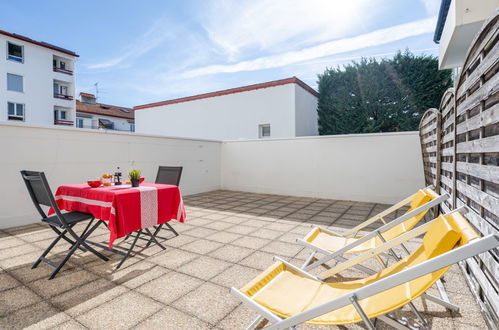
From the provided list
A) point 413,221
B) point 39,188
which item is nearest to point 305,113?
point 413,221

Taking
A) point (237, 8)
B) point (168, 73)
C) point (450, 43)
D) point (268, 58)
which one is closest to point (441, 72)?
point (450, 43)

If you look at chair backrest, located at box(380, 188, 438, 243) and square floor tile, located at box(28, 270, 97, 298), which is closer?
square floor tile, located at box(28, 270, 97, 298)

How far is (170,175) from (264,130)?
778cm

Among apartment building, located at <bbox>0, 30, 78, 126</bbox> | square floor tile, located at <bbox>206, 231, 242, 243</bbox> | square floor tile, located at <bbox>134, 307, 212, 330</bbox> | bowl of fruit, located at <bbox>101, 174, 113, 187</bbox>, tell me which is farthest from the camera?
apartment building, located at <bbox>0, 30, 78, 126</bbox>

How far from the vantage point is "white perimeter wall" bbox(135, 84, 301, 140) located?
10477 mm

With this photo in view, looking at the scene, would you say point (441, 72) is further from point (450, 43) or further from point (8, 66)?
point (8, 66)

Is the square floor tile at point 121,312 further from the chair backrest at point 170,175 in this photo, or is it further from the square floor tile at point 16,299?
the chair backrest at point 170,175

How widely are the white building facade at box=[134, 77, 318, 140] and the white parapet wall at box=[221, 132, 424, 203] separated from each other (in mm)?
2522

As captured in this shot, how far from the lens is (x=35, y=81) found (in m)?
20.5

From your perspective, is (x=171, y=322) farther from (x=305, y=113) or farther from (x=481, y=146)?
(x=305, y=113)

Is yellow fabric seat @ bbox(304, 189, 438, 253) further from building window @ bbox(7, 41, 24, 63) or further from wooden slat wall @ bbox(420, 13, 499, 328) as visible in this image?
building window @ bbox(7, 41, 24, 63)

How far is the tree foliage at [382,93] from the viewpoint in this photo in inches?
372

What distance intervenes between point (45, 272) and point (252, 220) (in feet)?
10.1

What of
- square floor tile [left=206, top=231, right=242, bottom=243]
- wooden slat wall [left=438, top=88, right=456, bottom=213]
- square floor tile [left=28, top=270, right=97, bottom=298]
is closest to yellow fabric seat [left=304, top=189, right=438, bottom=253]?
wooden slat wall [left=438, top=88, right=456, bottom=213]
